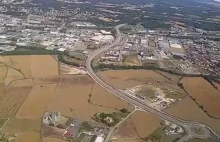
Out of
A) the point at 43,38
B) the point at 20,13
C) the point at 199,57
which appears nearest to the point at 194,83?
the point at 199,57

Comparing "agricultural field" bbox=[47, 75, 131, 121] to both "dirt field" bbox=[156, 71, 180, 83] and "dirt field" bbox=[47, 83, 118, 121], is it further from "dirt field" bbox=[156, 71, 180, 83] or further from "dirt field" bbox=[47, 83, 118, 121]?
"dirt field" bbox=[156, 71, 180, 83]

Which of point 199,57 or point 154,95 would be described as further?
point 199,57

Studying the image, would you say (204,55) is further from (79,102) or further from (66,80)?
(79,102)

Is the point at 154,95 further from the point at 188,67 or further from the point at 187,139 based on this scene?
the point at 188,67

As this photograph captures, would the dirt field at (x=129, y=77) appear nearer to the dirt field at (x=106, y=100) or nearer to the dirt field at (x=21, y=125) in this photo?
the dirt field at (x=106, y=100)

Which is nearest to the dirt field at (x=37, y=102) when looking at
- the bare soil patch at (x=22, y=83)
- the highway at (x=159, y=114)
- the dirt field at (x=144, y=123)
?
the bare soil patch at (x=22, y=83)

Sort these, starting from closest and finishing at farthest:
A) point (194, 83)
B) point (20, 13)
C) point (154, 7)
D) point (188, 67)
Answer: point (194, 83), point (188, 67), point (20, 13), point (154, 7)
